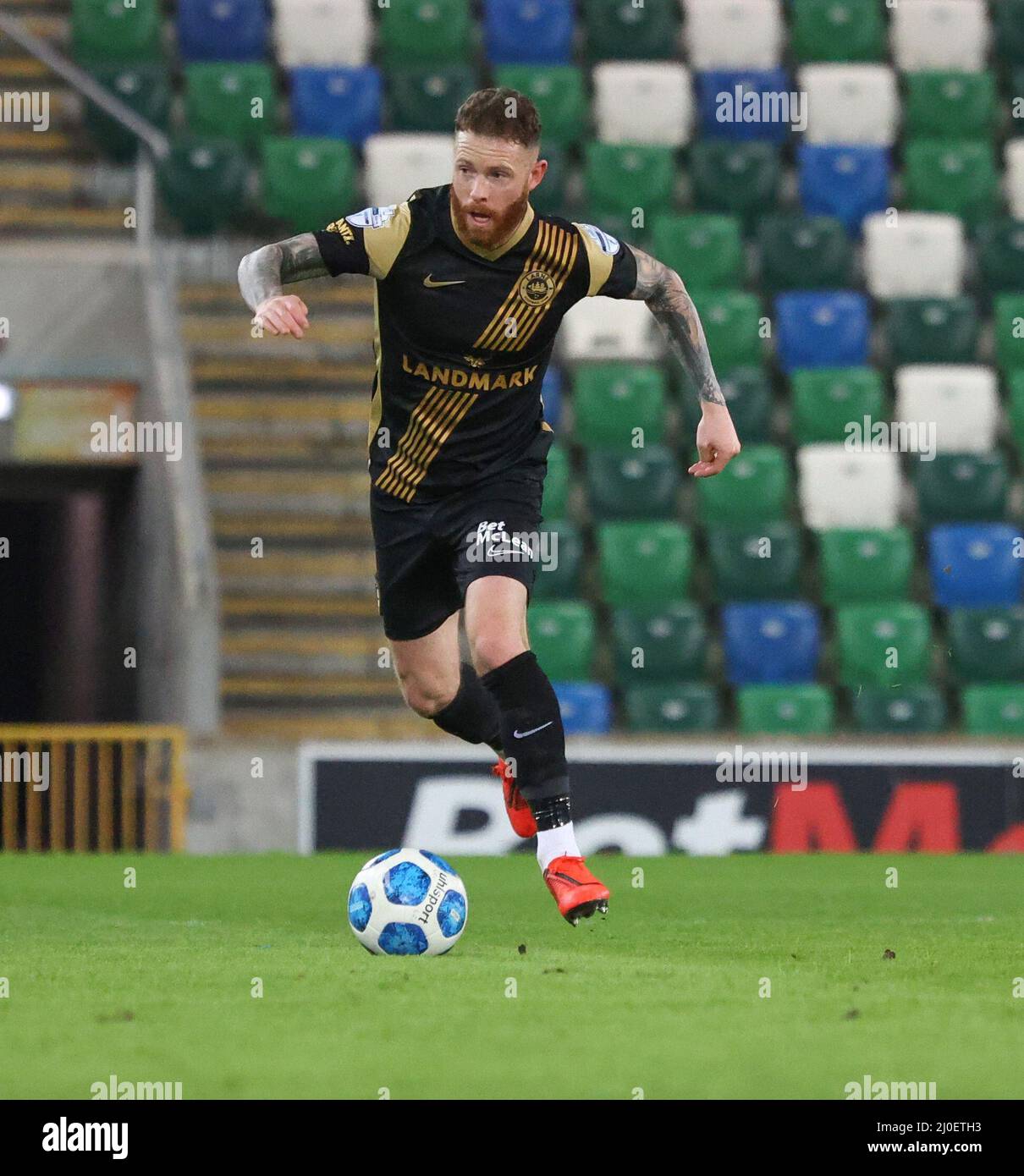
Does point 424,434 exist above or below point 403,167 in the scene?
below

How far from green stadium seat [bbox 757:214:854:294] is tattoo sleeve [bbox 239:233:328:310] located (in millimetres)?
8450

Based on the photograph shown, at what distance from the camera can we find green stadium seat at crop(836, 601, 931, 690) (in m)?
12.0

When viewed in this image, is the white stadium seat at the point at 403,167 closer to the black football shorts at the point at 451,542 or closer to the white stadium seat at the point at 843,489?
the white stadium seat at the point at 843,489

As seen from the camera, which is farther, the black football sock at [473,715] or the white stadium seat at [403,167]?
the white stadium seat at [403,167]

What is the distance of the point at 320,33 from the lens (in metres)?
14.6

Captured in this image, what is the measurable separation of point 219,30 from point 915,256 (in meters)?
4.81

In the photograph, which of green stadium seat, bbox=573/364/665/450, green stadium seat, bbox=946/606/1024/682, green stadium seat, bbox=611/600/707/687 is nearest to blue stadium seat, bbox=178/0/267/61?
A: green stadium seat, bbox=573/364/665/450

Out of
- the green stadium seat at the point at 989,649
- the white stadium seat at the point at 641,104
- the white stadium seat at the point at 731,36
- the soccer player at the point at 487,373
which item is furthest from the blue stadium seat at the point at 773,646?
the soccer player at the point at 487,373

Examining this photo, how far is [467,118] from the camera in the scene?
5.58 metres

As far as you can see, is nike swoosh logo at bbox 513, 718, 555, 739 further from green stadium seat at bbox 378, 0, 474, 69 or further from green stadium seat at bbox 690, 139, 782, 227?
green stadium seat at bbox 378, 0, 474, 69

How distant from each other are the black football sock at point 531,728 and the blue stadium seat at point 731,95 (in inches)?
382

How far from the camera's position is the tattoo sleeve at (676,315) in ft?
20.0

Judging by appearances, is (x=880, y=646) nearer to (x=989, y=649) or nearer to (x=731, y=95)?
(x=989, y=649)

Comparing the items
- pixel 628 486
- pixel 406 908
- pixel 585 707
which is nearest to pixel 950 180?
pixel 628 486
